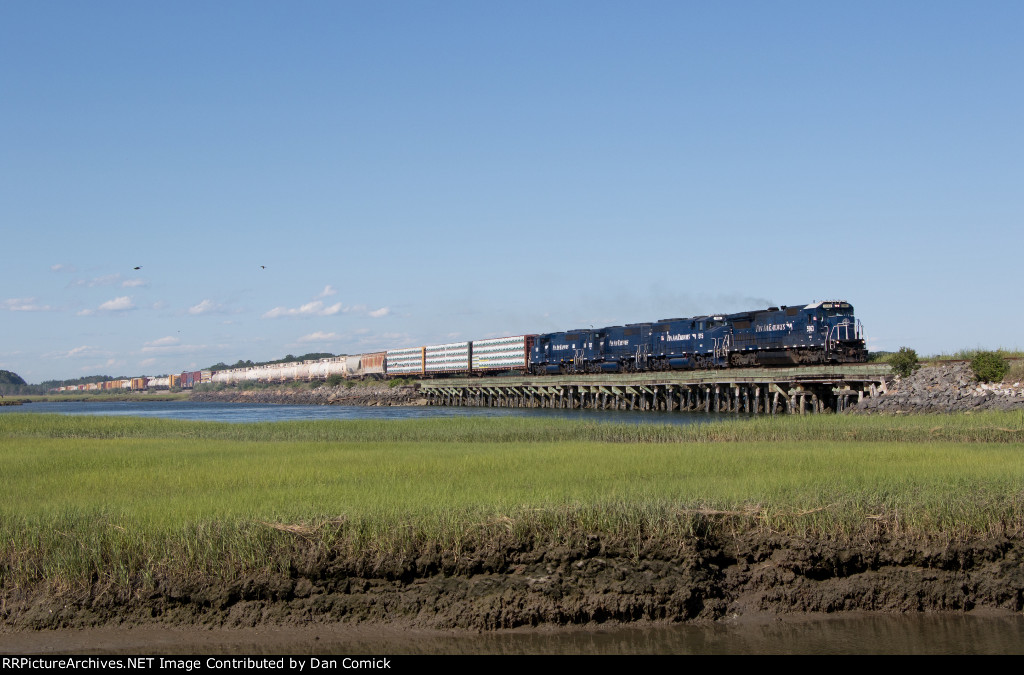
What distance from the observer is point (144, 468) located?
2080 centimetres

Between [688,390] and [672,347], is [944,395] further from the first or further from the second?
[672,347]

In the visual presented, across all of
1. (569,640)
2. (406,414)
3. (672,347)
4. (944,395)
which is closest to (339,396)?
(406,414)

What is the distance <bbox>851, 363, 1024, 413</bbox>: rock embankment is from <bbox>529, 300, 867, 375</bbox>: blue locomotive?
6.19 meters

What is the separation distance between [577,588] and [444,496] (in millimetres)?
3494

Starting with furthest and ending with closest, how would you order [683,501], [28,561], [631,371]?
[631,371]
[683,501]
[28,561]

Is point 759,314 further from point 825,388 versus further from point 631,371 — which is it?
point 631,371

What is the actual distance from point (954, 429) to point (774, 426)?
17.8ft

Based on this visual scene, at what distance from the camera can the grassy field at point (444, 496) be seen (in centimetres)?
1205

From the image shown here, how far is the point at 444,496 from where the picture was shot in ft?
47.5

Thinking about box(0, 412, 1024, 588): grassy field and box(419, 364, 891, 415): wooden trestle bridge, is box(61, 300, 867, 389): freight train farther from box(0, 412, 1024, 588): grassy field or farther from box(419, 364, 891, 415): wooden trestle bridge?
box(0, 412, 1024, 588): grassy field

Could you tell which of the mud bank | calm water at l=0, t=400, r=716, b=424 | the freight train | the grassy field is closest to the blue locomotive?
the freight train

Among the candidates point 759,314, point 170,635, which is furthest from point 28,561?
point 759,314

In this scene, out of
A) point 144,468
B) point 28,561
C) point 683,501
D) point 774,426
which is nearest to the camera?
point 28,561

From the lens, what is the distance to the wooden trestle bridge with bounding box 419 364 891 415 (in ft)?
155
